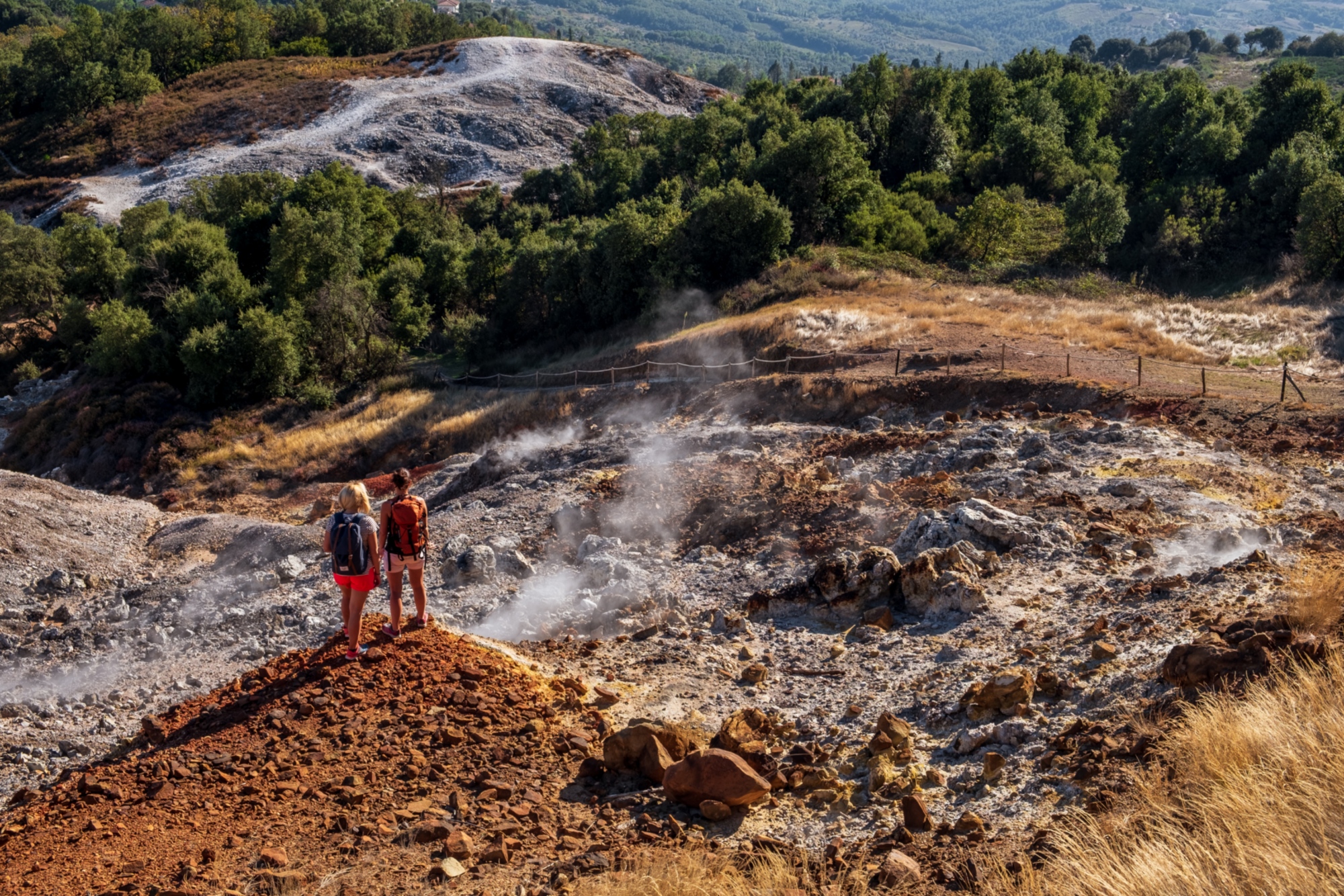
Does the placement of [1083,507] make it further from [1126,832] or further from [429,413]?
[429,413]

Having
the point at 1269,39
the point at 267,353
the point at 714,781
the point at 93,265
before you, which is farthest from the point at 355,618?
the point at 1269,39

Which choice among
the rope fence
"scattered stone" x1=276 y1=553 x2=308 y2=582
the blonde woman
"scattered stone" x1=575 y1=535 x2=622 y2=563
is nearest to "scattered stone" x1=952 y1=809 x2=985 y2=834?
the blonde woman

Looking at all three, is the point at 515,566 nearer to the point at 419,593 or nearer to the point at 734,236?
the point at 419,593

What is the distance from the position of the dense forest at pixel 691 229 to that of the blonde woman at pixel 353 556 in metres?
25.9

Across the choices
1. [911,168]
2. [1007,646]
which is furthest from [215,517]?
[911,168]

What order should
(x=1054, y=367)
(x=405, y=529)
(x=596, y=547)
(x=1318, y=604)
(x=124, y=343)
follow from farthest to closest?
(x=124, y=343), (x=1054, y=367), (x=596, y=547), (x=405, y=529), (x=1318, y=604)

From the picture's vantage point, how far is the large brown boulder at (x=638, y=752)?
22.6ft

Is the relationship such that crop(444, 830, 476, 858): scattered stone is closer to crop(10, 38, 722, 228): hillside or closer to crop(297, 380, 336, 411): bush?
crop(297, 380, 336, 411): bush

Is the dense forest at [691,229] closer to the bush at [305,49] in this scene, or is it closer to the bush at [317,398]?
the bush at [317,398]

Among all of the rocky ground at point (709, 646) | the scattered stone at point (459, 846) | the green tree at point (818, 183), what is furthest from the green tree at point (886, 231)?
the scattered stone at point (459, 846)

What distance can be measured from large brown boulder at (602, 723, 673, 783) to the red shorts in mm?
2788

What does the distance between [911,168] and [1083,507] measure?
41.2m

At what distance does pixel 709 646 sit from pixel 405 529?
11.4 ft

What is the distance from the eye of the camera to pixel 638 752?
7.00 meters
